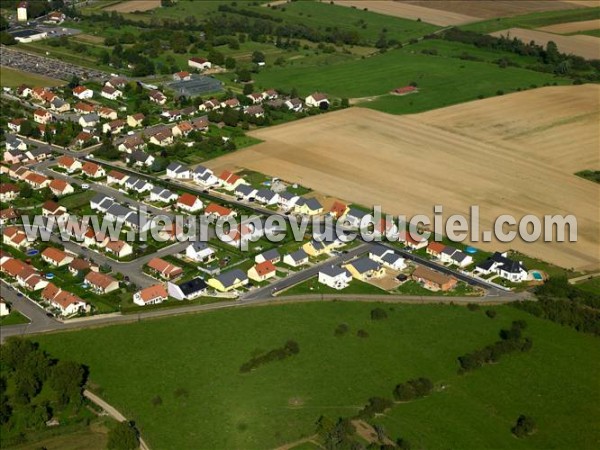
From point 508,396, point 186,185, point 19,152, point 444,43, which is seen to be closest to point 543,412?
point 508,396

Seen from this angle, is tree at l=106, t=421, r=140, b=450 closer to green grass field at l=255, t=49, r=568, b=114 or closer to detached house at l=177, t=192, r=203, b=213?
detached house at l=177, t=192, r=203, b=213

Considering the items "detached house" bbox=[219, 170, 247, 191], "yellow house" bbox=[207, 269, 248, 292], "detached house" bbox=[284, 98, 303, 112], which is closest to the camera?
"yellow house" bbox=[207, 269, 248, 292]

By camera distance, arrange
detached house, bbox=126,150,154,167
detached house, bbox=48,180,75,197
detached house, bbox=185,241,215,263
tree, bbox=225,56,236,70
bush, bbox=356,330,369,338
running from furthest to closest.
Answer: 1. tree, bbox=225,56,236,70
2. detached house, bbox=126,150,154,167
3. detached house, bbox=48,180,75,197
4. detached house, bbox=185,241,215,263
5. bush, bbox=356,330,369,338

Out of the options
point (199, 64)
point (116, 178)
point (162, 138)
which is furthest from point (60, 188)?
point (199, 64)

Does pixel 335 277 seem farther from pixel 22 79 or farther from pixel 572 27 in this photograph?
pixel 572 27

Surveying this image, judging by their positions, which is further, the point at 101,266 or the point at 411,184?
the point at 411,184

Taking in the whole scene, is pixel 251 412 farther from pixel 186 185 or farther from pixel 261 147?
pixel 261 147

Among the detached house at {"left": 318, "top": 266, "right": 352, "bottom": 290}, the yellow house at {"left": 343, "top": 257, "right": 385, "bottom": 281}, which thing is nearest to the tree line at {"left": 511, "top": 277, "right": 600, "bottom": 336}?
the yellow house at {"left": 343, "top": 257, "right": 385, "bottom": 281}
